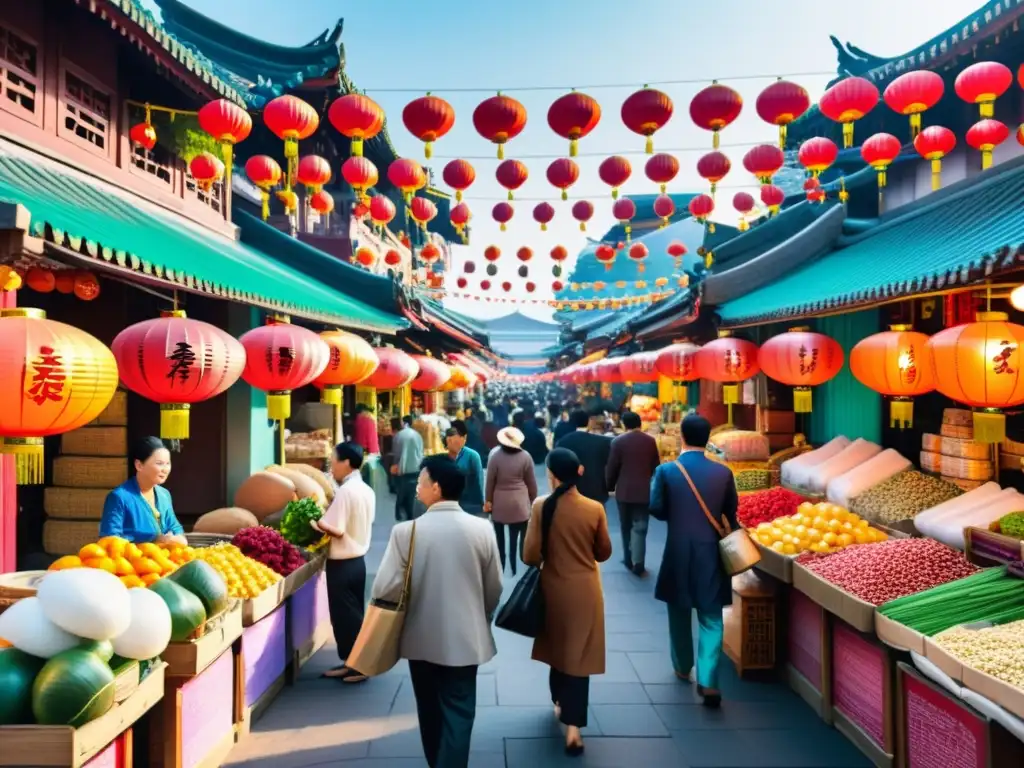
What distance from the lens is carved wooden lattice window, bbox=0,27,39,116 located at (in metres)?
6.42

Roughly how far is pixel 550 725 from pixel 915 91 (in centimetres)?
757

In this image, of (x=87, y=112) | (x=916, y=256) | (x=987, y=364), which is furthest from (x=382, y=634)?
(x=87, y=112)

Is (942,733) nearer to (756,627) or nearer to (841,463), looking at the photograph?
(756,627)

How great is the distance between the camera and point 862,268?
832 centimetres

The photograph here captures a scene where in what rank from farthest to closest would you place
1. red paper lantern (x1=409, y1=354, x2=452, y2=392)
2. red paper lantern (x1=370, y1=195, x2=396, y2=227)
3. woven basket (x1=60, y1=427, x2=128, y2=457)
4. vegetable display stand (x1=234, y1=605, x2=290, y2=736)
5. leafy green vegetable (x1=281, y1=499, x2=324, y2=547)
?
1. red paper lantern (x1=409, y1=354, x2=452, y2=392)
2. red paper lantern (x1=370, y1=195, x2=396, y2=227)
3. woven basket (x1=60, y1=427, x2=128, y2=457)
4. leafy green vegetable (x1=281, y1=499, x2=324, y2=547)
5. vegetable display stand (x1=234, y1=605, x2=290, y2=736)

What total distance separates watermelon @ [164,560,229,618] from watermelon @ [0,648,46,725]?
982mm

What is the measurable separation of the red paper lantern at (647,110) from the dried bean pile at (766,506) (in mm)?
4022

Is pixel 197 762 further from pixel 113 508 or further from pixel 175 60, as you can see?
pixel 175 60

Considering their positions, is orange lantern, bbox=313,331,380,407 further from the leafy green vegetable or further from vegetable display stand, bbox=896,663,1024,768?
vegetable display stand, bbox=896,663,1024,768

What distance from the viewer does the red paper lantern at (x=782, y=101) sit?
718 centimetres

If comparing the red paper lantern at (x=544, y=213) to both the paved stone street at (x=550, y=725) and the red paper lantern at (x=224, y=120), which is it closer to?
the red paper lantern at (x=224, y=120)

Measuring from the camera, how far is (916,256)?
7.12 meters

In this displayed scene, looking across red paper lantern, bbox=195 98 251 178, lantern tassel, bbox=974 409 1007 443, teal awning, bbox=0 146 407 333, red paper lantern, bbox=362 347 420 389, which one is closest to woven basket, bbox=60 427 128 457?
teal awning, bbox=0 146 407 333

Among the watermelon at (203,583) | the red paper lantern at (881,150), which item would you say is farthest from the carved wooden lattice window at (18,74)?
the red paper lantern at (881,150)
